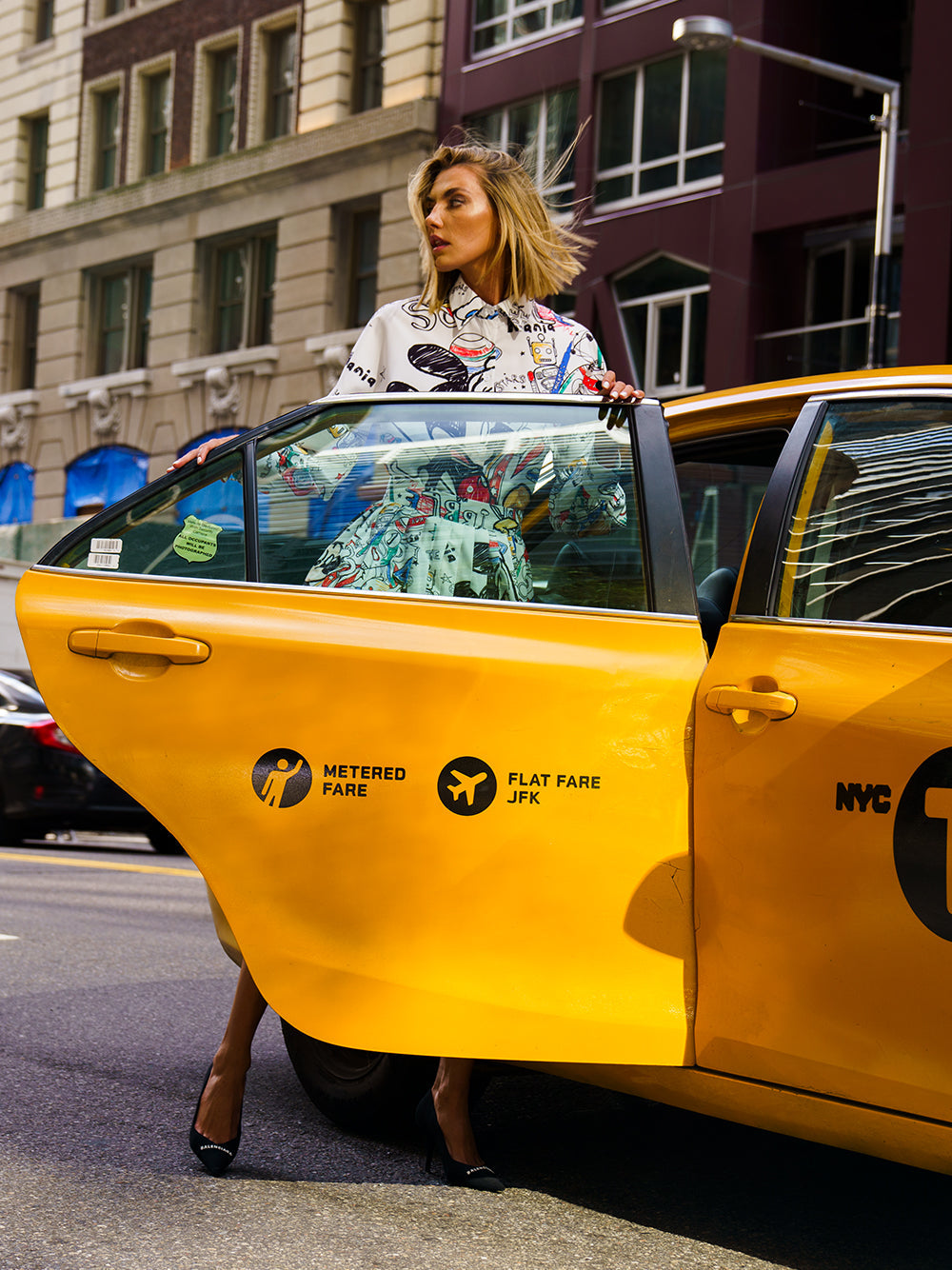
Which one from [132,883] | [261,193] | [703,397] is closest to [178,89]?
[261,193]

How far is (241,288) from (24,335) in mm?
6804

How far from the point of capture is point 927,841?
2.53 meters

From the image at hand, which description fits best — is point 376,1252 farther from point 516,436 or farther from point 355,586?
point 516,436

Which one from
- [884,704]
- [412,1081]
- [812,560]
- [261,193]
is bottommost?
[412,1081]

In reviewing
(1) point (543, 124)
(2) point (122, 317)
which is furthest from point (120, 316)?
(1) point (543, 124)

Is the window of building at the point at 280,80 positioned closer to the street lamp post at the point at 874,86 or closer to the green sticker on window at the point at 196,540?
the street lamp post at the point at 874,86

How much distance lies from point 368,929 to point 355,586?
69 centimetres

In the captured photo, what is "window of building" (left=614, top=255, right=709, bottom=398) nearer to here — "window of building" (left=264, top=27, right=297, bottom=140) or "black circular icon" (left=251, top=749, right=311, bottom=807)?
"window of building" (left=264, top=27, right=297, bottom=140)

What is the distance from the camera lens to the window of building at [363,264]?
79.8ft

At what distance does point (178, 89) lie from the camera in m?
27.7

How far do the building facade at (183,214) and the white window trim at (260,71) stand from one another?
0.03 m

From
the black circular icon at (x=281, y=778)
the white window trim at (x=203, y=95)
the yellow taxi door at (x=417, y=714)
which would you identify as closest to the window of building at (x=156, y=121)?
the white window trim at (x=203, y=95)

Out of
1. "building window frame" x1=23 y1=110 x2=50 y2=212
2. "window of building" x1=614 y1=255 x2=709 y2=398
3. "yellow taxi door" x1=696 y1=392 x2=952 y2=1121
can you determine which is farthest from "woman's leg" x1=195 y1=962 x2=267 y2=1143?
"building window frame" x1=23 y1=110 x2=50 y2=212

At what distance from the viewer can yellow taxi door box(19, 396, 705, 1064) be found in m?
2.84
